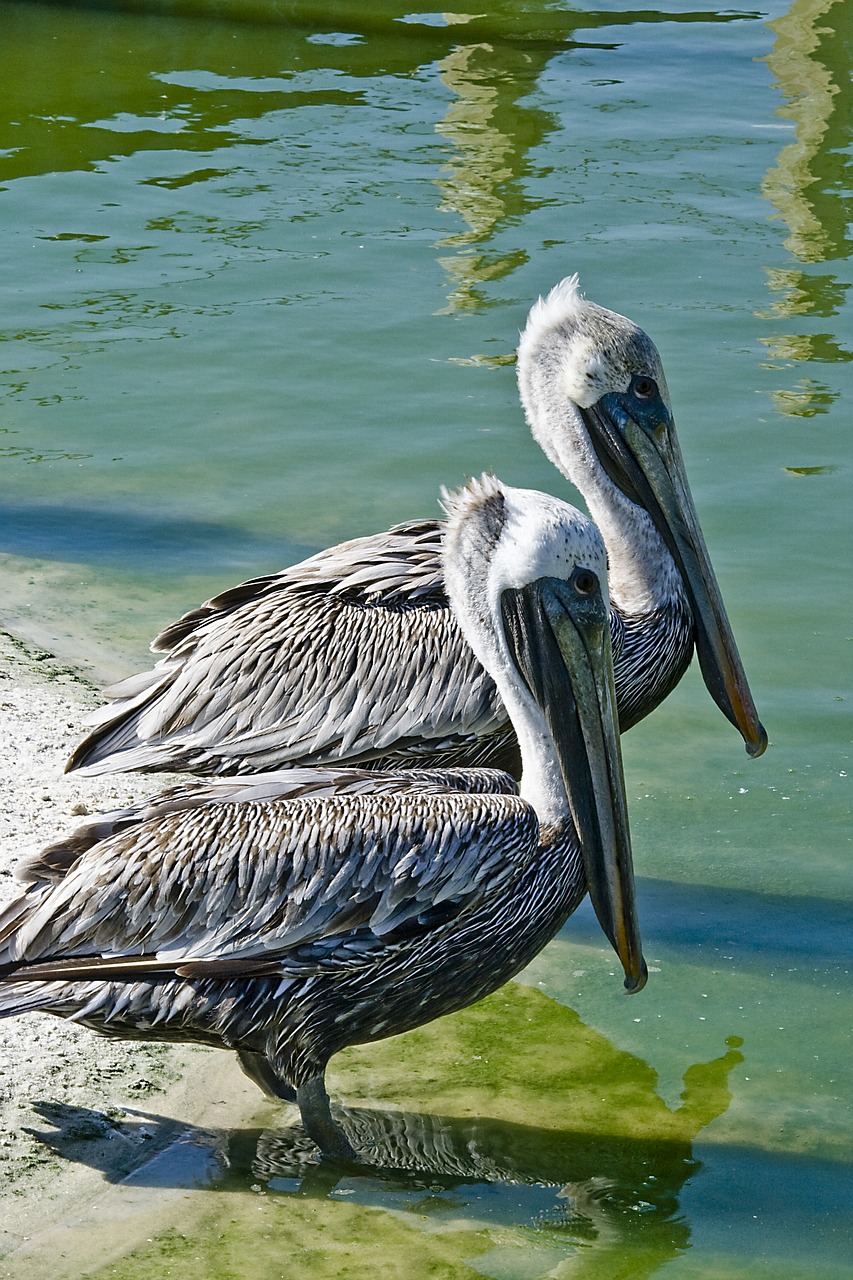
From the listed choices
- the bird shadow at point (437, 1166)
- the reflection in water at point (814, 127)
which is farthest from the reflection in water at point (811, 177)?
the bird shadow at point (437, 1166)

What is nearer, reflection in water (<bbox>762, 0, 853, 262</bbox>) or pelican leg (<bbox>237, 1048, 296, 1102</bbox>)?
pelican leg (<bbox>237, 1048, 296, 1102</bbox>)

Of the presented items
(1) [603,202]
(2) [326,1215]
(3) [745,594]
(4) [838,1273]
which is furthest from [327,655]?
(1) [603,202]

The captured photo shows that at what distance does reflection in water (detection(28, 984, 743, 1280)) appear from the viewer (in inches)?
154

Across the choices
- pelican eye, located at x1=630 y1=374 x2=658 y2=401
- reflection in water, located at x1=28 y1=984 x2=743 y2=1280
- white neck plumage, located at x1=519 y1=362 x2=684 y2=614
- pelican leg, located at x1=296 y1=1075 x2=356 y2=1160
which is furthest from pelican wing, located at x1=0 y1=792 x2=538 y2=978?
pelican eye, located at x1=630 y1=374 x2=658 y2=401

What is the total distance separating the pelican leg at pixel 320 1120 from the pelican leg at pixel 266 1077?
0.67 ft

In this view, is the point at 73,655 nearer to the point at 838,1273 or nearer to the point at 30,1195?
the point at 30,1195

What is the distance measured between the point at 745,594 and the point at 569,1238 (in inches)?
152

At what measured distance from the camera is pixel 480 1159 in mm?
4184

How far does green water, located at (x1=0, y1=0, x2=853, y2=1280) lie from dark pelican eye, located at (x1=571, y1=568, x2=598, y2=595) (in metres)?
1.37

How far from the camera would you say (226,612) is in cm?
527

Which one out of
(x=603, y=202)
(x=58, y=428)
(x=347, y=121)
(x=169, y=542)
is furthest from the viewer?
(x=347, y=121)

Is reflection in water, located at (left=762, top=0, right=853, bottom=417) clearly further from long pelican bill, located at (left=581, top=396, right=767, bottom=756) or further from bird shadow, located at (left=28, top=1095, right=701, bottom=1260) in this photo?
bird shadow, located at (left=28, top=1095, right=701, bottom=1260)

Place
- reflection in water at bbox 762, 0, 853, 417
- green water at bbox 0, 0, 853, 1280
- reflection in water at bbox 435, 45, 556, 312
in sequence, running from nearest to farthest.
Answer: green water at bbox 0, 0, 853, 1280 < reflection in water at bbox 762, 0, 853, 417 < reflection in water at bbox 435, 45, 556, 312

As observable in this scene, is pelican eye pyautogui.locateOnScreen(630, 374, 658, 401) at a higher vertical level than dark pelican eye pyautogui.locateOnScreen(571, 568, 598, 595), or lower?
higher
